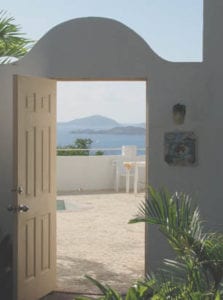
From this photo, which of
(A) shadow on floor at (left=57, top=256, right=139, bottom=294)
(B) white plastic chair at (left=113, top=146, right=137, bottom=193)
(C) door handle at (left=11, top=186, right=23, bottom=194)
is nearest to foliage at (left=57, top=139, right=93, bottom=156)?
(B) white plastic chair at (left=113, top=146, right=137, bottom=193)

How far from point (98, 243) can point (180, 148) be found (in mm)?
2849

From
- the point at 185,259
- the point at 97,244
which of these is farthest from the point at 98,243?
the point at 185,259

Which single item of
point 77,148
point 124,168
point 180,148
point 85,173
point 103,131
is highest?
point 103,131

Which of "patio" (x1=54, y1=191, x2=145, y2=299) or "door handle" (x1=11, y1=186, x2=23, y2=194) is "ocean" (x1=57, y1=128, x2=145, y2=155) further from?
"door handle" (x1=11, y1=186, x2=23, y2=194)

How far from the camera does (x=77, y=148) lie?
13328 mm

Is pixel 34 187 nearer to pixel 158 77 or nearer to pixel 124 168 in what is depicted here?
pixel 158 77

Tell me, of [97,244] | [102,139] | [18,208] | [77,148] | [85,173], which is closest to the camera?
[18,208]

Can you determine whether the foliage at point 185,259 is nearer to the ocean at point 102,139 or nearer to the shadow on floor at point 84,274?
the shadow on floor at point 84,274

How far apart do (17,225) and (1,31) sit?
7.00 ft

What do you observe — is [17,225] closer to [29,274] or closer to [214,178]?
[29,274]

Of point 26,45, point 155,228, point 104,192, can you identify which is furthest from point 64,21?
point 104,192

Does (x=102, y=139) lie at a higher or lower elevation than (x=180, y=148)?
higher

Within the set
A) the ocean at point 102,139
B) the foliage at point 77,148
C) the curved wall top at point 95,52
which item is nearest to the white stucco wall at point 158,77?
the curved wall top at point 95,52

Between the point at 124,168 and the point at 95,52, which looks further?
the point at 124,168
